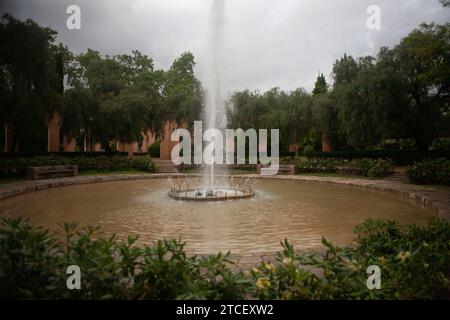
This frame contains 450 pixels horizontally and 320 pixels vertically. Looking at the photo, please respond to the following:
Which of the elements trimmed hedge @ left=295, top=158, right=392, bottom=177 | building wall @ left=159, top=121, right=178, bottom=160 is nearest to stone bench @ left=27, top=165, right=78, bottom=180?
trimmed hedge @ left=295, top=158, right=392, bottom=177

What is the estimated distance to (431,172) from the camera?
572 inches

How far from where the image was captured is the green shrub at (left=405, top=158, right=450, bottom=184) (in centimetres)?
1389

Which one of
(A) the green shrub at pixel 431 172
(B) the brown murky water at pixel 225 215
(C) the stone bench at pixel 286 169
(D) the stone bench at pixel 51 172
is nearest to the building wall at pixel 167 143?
(C) the stone bench at pixel 286 169

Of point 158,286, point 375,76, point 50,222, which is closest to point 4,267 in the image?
point 158,286

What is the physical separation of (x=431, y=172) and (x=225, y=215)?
10.3 metres

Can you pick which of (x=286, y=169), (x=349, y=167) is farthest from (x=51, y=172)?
(x=349, y=167)

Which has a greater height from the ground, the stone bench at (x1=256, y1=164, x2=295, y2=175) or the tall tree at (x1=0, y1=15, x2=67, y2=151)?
the tall tree at (x1=0, y1=15, x2=67, y2=151)

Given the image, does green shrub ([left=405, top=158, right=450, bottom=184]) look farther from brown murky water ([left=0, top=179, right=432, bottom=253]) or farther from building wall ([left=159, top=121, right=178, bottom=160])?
building wall ([left=159, top=121, right=178, bottom=160])

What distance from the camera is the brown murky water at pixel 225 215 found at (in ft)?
21.7

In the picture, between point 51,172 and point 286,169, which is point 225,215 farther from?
point 286,169

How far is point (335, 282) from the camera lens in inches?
119

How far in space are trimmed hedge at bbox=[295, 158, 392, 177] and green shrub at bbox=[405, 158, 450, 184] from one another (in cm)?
267
